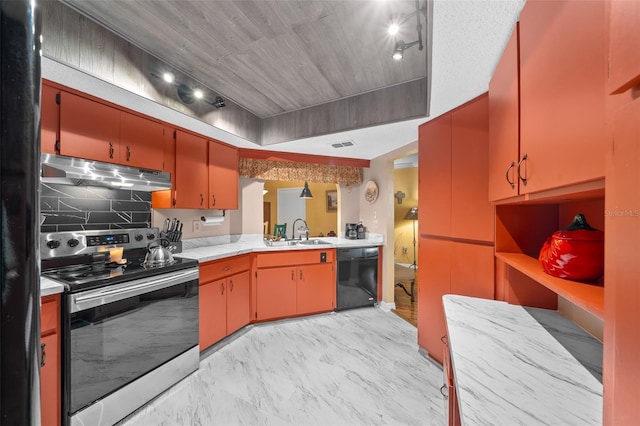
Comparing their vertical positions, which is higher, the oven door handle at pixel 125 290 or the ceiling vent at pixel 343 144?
the ceiling vent at pixel 343 144

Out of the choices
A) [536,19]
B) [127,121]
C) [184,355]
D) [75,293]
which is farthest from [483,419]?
[127,121]

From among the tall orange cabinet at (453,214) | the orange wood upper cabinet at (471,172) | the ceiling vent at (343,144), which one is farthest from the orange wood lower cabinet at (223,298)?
the orange wood upper cabinet at (471,172)

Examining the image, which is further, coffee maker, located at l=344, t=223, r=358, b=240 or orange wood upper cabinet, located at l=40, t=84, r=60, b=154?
coffee maker, located at l=344, t=223, r=358, b=240

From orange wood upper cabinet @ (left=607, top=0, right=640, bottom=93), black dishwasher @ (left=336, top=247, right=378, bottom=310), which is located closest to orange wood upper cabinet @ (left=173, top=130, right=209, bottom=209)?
black dishwasher @ (left=336, top=247, right=378, bottom=310)

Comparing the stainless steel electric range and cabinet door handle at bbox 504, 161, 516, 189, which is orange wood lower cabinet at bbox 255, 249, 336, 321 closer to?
the stainless steel electric range

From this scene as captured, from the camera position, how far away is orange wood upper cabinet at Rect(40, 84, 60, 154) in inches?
62.3

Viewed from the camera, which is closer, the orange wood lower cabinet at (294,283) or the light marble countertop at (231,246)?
the light marble countertop at (231,246)

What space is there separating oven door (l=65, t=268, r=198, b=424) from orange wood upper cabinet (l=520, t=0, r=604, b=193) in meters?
2.15

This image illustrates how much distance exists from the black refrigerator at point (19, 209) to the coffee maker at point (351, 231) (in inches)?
140

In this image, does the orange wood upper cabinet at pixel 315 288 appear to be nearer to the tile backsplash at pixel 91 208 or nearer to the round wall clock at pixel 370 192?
the round wall clock at pixel 370 192

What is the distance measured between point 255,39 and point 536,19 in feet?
4.84

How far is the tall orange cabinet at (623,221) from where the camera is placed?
0.44 metres

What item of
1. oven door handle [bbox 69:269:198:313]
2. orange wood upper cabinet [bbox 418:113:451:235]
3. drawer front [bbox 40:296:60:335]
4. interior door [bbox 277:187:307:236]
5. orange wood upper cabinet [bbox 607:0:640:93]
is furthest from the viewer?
interior door [bbox 277:187:307:236]

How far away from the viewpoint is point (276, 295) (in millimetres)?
2990
